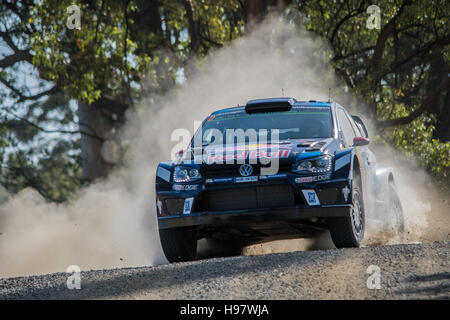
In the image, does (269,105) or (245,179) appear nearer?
(245,179)

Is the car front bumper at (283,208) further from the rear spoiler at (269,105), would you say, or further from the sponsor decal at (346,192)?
the rear spoiler at (269,105)

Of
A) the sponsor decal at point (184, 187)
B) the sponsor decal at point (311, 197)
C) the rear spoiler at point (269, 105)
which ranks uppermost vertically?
the rear spoiler at point (269, 105)

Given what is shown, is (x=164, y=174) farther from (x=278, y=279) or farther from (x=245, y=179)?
(x=278, y=279)

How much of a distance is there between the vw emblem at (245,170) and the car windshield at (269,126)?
0.82 metres

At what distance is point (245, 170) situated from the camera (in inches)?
286

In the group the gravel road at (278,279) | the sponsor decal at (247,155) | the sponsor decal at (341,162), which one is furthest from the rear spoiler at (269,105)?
the gravel road at (278,279)

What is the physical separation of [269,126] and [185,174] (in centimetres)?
145

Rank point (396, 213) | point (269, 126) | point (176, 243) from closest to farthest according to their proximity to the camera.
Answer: point (176, 243) → point (269, 126) → point (396, 213)

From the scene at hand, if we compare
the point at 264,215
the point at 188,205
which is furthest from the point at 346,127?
the point at 188,205

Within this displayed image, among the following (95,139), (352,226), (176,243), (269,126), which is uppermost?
(95,139)

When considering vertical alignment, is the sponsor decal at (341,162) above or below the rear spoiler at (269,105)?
below

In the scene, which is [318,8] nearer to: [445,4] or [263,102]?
[445,4]

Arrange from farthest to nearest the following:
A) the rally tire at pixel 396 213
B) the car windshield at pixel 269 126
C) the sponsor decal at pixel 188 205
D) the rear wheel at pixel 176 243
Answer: the rally tire at pixel 396 213, the car windshield at pixel 269 126, the rear wheel at pixel 176 243, the sponsor decal at pixel 188 205

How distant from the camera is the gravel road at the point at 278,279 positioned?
526cm
